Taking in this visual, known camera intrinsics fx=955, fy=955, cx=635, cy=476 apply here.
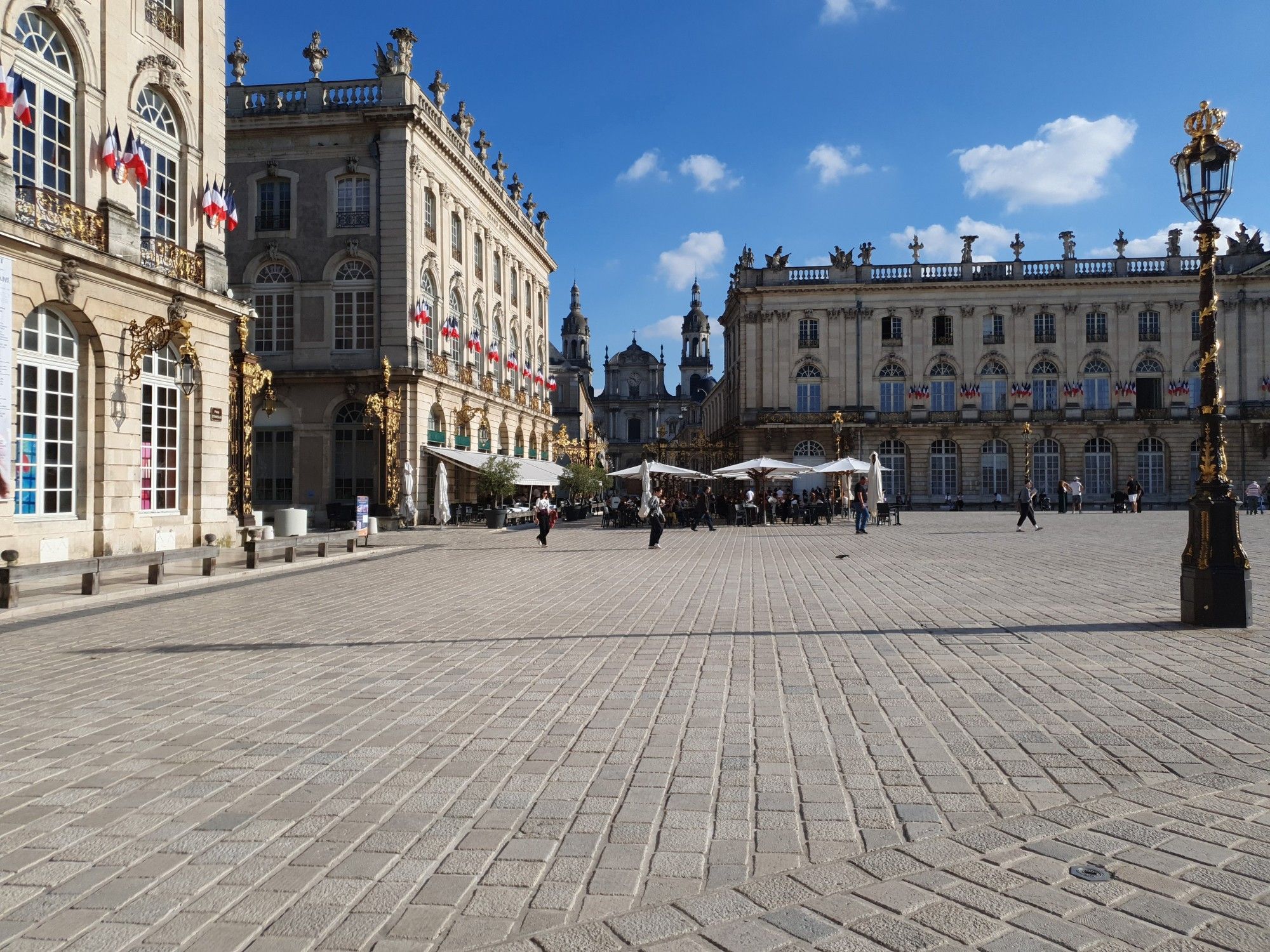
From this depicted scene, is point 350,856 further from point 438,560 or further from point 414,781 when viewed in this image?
point 438,560

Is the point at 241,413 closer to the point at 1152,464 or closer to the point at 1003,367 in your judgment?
the point at 1003,367

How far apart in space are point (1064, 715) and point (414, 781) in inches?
150

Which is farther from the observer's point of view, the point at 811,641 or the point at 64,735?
the point at 811,641

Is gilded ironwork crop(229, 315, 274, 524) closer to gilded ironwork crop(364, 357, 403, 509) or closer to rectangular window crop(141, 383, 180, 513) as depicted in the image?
rectangular window crop(141, 383, 180, 513)

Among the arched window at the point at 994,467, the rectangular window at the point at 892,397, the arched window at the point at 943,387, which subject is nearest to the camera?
the arched window at the point at 994,467

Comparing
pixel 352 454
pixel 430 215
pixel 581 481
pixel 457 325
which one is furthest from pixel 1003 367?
pixel 352 454

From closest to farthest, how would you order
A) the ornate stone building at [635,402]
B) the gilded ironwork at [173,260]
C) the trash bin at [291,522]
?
the gilded ironwork at [173,260]
the trash bin at [291,522]
the ornate stone building at [635,402]

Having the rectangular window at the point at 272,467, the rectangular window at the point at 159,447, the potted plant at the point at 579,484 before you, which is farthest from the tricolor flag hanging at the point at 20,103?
the potted plant at the point at 579,484

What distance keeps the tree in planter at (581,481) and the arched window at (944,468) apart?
2191cm

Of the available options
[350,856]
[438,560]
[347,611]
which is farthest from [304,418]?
[350,856]

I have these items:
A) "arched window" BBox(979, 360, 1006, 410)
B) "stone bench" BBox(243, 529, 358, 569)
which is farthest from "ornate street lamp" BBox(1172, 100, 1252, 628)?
"arched window" BBox(979, 360, 1006, 410)

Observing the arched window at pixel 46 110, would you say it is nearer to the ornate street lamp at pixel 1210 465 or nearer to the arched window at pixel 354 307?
the ornate street lamp at pixel 1210 465

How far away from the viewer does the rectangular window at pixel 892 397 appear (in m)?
56.2

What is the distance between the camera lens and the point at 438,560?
18891 millimetres
